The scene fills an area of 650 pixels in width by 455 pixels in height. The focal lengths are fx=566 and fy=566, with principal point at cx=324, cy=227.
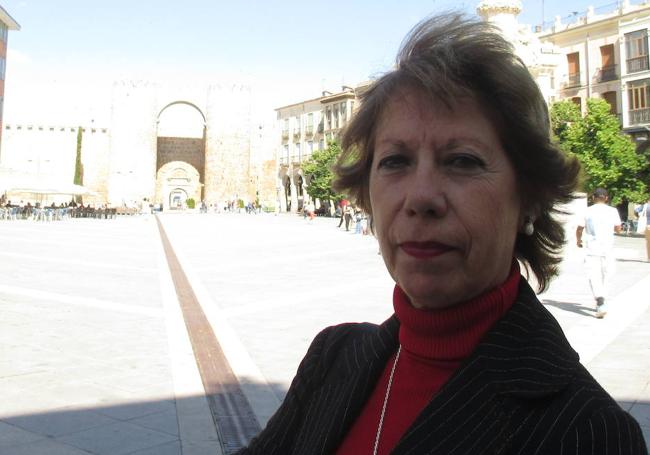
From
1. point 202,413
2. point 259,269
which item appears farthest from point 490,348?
point 259,269

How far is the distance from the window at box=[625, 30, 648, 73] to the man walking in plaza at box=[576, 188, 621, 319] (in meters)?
24.6

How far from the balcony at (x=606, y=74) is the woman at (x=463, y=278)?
31.9m

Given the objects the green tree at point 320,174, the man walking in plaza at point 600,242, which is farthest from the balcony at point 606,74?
the man walking in plaza at point 600,242

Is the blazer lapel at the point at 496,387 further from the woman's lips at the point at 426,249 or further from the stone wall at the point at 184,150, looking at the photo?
the stone wall at the point at 184,150

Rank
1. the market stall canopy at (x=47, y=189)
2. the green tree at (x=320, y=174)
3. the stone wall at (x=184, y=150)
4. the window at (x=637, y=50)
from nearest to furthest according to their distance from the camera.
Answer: the window at (x=637, y=50) → the market stall canopy at (x=47, y=189) → the green tree at (x=320, y=174) → the stone wall at (x=184, y=150)

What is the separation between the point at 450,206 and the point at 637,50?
31.1 metres

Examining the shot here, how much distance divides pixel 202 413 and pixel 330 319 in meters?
2.82

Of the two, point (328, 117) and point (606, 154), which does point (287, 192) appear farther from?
point (606, 154)

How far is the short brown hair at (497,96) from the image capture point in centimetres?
104

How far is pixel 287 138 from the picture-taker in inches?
2206

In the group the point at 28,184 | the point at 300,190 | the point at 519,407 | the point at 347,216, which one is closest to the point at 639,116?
the point at 347,216

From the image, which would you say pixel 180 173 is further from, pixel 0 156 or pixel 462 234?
pixel 462 234

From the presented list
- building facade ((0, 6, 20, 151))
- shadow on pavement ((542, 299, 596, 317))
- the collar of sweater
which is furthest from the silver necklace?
building facade ((0, 6, 20, 151))

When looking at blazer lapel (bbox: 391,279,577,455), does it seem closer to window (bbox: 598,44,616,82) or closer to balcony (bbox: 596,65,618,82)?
balcony (bbox: 596,65,618,82)
